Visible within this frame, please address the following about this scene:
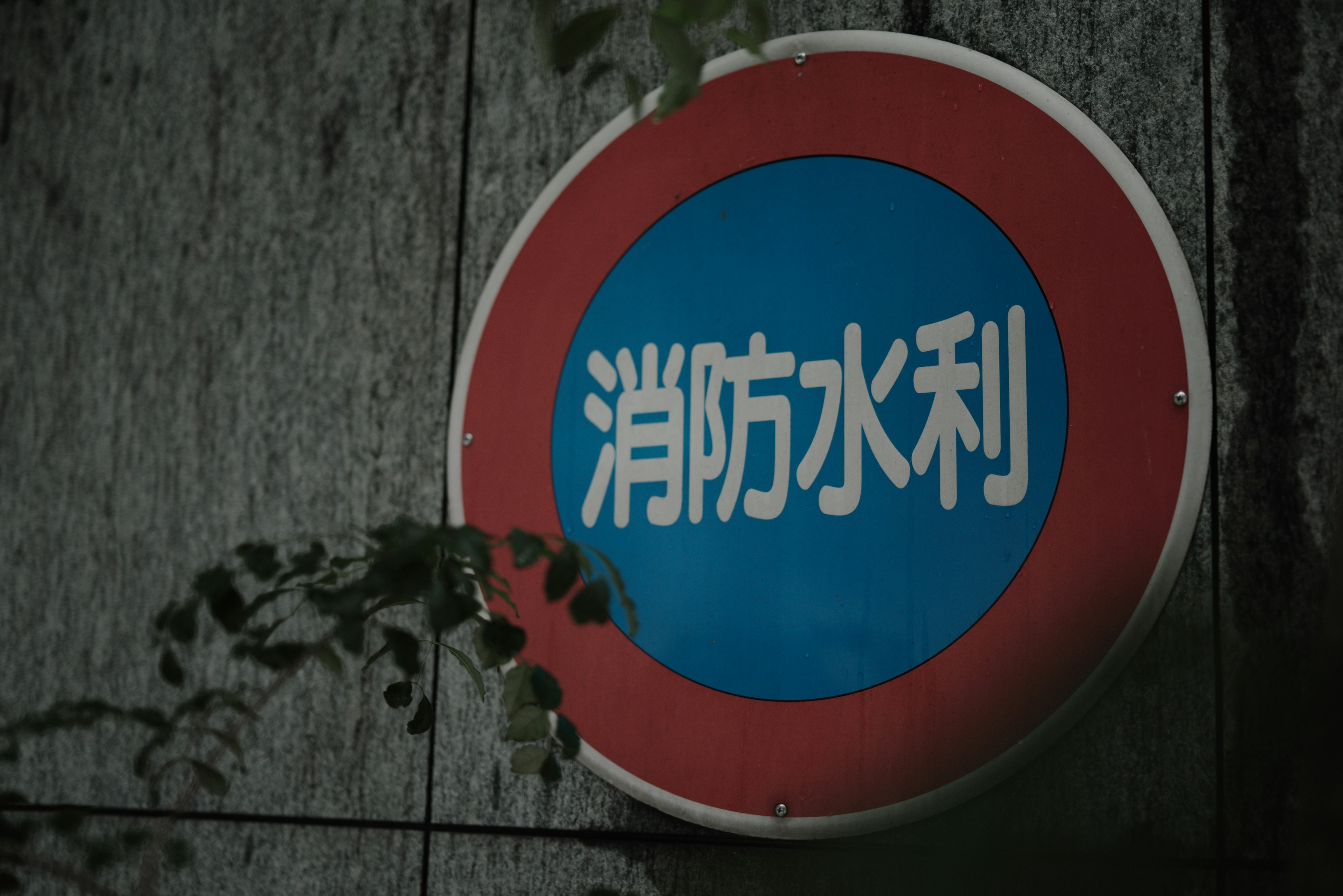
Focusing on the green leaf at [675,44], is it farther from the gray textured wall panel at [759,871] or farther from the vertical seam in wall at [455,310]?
the vertical seam in wall at [455,310]

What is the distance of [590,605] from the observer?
843 mm

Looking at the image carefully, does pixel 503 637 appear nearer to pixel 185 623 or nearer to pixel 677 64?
pixel 185 623

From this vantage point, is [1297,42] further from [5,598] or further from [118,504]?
[5,598]

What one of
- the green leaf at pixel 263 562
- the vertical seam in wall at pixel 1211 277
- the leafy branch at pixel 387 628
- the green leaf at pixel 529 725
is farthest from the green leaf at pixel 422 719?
the vertical seam in wall at pixel 1211 277

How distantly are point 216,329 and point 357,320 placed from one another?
0.32m

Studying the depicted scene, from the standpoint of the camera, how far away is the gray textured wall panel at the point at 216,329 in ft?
5.62

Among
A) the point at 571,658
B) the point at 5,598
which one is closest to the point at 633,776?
the point at 571,658

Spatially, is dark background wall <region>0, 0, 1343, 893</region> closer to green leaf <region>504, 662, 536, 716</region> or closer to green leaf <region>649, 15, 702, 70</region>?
green leaf <region>504, 662, 536, 716</region>

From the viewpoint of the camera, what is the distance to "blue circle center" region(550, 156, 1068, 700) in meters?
1.28

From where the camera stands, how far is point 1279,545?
1171 mm

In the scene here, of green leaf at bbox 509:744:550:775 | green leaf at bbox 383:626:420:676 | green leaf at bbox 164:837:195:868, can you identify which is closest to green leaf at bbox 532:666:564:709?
green leaf at bbox 383:626:420:676

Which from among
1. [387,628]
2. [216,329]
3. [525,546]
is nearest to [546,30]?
[525,546]

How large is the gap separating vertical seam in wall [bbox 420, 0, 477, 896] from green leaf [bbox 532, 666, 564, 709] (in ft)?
2.28

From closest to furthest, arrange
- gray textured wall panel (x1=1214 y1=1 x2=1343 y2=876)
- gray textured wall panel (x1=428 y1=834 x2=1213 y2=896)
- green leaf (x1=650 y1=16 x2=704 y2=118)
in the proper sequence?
1. gray textured wall panel (x1=428 y1=834 x2=1213 y2=896)
2. green leaf (x1=650 y1=16 x2=704 y2=118)
3. gray textured wall panel (x1=1214 y1=1 x2=1343 y2=876)
